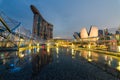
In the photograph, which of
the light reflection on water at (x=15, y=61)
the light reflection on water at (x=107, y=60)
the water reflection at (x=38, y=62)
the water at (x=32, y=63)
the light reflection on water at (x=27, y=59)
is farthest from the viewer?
the light reflection on water at (x=107, y=60)

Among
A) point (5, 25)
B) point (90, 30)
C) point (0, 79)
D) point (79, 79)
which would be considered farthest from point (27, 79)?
point (90, 30)

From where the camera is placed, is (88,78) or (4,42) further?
(4,42)

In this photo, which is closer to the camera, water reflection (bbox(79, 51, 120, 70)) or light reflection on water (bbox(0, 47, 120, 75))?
light reflection on water (bbox(0, 47, 120, 75))

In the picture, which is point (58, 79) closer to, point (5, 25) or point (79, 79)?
point (79, 79)

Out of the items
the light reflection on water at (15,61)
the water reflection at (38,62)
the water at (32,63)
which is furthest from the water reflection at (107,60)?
the light reflection on water at (15,61)

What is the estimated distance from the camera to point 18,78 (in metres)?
6.37

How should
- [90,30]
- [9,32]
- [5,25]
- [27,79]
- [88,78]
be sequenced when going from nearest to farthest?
1. [27,79]
2. [88,78]
3. [5,25]
4. [9,32]
5. [90,30]

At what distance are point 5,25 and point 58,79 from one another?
31579 mm

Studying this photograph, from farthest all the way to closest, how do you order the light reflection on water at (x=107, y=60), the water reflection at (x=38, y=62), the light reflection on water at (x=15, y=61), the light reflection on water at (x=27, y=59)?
the light reflection on water at (x=107, y=60)
the light reflection on water at (x=27, y=59)
the light reflection on water at (x=15, y=61)
the water reflection at (x=38, y=62)

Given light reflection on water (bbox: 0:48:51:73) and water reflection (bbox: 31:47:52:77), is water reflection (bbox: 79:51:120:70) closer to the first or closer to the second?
water reflection (bbox: 31:47:52:77)

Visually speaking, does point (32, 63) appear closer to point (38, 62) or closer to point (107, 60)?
point (38, 62)

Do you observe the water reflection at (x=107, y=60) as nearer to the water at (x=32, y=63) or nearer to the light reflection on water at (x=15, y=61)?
the water at (x=32, y=63)

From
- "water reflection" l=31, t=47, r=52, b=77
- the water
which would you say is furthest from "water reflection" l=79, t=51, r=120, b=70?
"water reflection" l=31, t=47, r=52, b=77

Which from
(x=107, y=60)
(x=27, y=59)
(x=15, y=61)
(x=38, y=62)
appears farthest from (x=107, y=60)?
(x=15, y=61)
